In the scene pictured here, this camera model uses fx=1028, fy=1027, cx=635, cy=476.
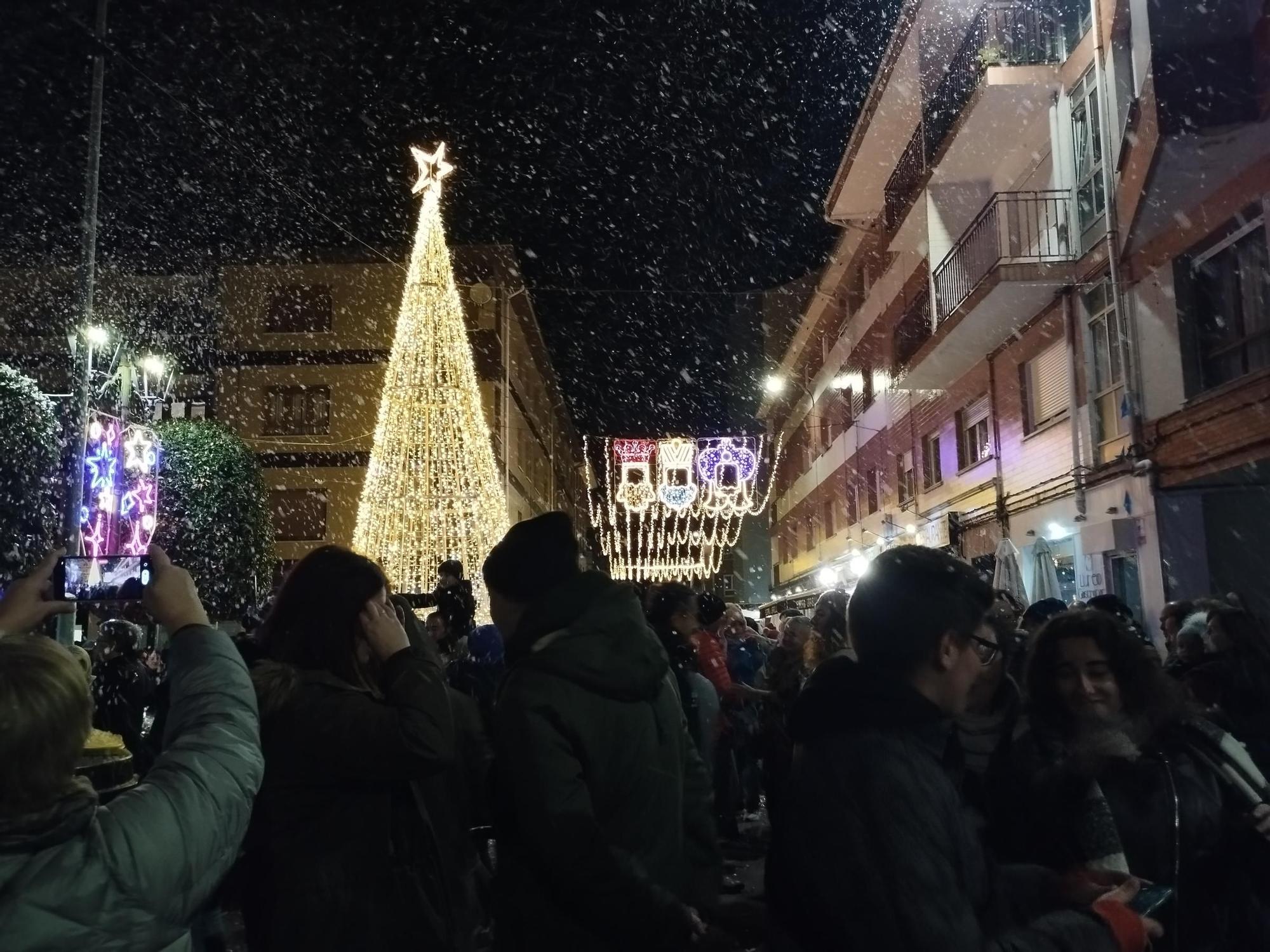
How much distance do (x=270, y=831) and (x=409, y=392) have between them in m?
14.5

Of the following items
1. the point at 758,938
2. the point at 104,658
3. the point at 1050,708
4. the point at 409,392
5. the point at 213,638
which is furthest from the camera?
the point at 409,392

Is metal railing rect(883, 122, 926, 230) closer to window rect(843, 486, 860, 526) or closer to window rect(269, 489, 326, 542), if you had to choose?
window rect(843, 486, 860, 526)

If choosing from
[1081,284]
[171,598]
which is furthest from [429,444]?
[171,598]

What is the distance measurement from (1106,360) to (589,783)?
13.6 metres

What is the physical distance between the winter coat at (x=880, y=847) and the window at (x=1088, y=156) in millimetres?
13949

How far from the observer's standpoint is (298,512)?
3484 cm

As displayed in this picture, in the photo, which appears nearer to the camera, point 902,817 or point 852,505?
point 902,817

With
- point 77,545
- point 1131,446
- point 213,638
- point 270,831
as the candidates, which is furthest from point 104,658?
point 1131,446

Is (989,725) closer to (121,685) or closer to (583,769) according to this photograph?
(583,769)

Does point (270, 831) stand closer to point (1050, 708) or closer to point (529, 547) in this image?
point (529, 547)

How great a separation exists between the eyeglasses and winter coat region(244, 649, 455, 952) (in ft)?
4.23

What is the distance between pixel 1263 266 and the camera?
10.7m

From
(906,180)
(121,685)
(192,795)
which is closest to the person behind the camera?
(192,795)

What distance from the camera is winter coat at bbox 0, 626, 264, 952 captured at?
1.55 meters
